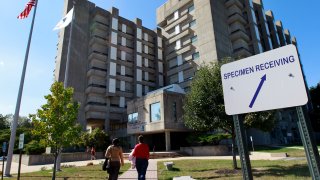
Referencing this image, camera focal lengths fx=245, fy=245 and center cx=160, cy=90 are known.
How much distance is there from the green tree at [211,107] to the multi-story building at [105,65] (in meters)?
36.1

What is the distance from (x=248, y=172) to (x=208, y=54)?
151 ft

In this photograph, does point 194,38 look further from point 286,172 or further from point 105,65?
point 286,172

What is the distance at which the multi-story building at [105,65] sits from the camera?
2009 inches

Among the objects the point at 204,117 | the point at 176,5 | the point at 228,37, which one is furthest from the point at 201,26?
the point at 204,117

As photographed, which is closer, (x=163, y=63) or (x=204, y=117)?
(x=204, y=117)

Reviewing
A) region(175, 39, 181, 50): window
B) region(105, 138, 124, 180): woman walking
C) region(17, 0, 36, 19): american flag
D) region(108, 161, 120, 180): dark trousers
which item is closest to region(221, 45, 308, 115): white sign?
region(105, 138, 124, 180): woman walking

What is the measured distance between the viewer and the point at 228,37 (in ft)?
171

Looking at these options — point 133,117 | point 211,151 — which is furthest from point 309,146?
point 133,117

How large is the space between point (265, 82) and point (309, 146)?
3.16ft

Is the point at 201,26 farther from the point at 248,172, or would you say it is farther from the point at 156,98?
the point at 248,172

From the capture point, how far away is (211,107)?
15.4 meters

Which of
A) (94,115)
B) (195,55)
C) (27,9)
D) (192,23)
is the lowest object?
(94,115)

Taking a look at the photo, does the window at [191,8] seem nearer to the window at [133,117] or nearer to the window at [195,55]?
the window at [195,55]

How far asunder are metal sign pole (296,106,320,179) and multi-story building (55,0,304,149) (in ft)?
145
